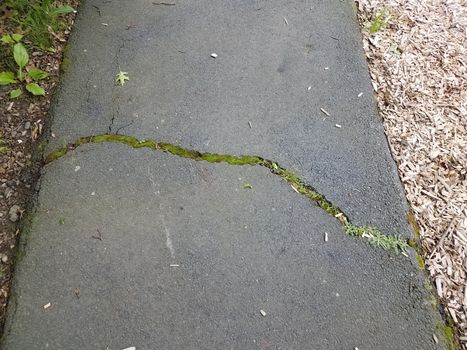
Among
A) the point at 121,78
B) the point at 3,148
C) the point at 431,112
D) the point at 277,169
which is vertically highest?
the point at 431,112

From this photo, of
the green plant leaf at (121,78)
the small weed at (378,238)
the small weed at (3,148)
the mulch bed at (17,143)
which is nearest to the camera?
the mulch bed at (17,143)

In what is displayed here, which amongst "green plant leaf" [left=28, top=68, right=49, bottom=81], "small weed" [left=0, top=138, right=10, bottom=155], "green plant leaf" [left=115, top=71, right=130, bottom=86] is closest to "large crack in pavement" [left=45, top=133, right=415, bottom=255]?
"small weed" [left=0, top=138, right=10, bottom=155]

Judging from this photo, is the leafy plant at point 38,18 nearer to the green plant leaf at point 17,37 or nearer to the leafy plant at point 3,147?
the green plant leaf at point 17,37

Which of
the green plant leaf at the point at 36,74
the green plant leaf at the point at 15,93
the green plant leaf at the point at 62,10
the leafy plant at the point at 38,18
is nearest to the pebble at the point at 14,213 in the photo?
the green plant leaf at the point at 15,93

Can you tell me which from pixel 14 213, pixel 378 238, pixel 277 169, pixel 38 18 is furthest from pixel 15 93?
pixel 378 238

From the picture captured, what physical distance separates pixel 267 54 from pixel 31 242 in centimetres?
184

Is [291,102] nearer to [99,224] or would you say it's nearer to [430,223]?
[430,223]

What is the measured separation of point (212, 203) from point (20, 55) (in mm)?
1487

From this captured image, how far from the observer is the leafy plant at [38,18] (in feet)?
8.34

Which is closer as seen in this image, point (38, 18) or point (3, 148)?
point (3, 148)

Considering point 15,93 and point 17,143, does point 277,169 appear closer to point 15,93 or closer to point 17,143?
point 17,143

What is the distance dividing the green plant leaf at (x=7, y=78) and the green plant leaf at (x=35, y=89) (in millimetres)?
108

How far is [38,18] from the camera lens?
8.48 ft

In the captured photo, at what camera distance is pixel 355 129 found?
7.86 feet
